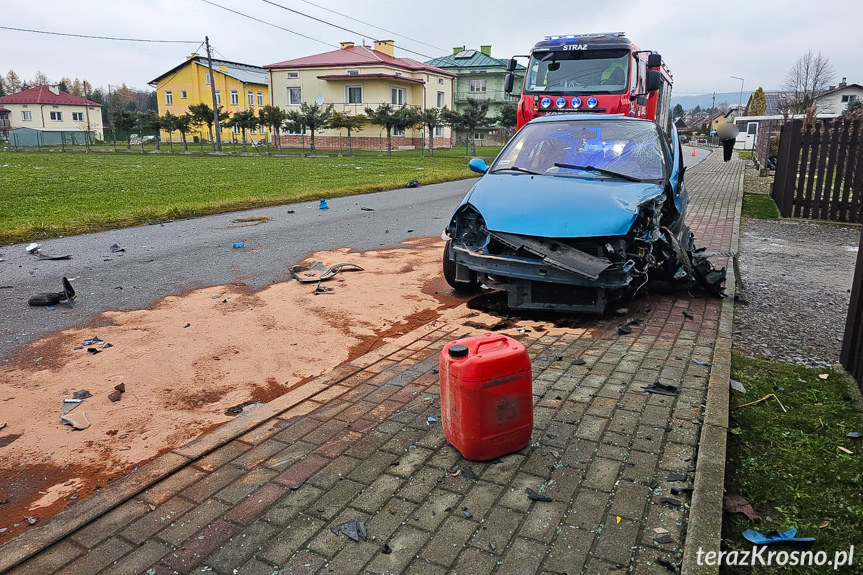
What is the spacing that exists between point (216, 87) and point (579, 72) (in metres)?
53.6

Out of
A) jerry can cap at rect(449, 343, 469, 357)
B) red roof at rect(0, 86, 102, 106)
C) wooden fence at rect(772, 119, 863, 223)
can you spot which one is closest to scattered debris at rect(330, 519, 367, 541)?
jerry can cap at rect(449, 343, 469, 357)

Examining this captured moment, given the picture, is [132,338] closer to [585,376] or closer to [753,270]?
[585,376]

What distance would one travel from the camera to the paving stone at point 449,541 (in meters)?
2.49

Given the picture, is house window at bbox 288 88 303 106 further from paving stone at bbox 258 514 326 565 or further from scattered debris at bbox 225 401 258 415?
paving stone at bbox 258 514 326 565

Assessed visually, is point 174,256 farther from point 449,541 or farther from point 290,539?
point 449,541

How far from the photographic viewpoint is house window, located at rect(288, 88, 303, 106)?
52.0m

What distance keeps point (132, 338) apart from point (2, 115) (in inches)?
3769

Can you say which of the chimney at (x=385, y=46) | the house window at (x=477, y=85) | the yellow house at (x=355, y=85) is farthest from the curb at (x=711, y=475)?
the house window at (x=477, y=85)

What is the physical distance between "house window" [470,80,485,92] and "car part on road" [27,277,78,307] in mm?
63818

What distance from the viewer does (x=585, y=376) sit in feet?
14.2

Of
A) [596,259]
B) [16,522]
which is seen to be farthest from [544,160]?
[16,522]

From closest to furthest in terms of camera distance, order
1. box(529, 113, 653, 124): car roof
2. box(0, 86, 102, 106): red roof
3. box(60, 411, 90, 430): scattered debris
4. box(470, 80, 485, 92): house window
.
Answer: box(60, 411, 90, 430): scattered debris < box(529, 113, 653, 124): car roof < box(470, 80, 485, 92): house window < box(0, 86, 102, 106): red roof

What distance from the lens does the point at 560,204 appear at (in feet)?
18.2

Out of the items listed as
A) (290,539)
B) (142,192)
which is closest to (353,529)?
(290,539)
